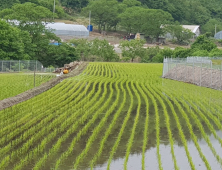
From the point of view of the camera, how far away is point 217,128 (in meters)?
12.5

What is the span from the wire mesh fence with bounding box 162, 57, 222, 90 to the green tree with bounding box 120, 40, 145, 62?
32036 mm

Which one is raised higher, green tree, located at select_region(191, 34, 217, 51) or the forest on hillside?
the forest on hillside

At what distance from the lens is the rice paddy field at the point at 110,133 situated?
8.76 m

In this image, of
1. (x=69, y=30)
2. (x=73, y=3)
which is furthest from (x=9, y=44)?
(x=73, y=3)

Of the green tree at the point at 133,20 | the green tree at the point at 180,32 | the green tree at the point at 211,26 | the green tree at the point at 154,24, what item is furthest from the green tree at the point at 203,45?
the green tree at the point at 211,26

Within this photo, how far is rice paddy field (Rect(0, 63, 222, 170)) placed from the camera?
8.76 m

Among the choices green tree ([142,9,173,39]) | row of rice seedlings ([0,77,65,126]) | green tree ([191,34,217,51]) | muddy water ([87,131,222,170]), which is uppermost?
green tree ([142,9,173,39])

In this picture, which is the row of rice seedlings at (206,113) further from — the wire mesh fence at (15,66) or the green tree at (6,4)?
the green tree at (6,4)

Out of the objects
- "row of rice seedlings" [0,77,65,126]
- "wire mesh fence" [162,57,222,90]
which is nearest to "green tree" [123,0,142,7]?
"wire mesh fence" [162,57,222,90]

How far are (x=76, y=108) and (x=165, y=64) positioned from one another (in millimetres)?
18486

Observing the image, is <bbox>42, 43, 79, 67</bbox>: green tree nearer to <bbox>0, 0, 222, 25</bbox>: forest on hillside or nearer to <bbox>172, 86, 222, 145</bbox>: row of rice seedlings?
<bbox>172, 86, 222, 145</bbox>: row of rice seedlings

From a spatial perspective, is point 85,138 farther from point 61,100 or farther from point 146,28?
point 146,28

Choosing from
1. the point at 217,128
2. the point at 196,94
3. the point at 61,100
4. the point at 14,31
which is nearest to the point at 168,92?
the point at 196,94

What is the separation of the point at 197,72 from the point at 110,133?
17.1 m
